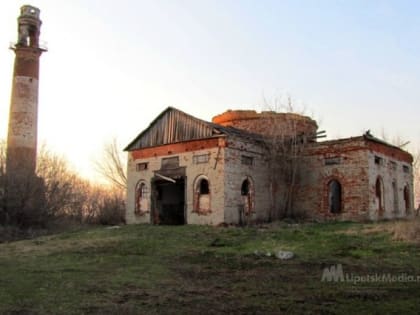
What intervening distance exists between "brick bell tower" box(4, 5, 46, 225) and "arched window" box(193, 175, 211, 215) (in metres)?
11.6

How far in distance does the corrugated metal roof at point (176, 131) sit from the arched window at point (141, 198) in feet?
7.49

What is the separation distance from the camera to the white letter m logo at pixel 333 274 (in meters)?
10.2

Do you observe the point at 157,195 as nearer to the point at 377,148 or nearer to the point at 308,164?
the point at 308,164

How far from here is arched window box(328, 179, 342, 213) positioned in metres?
24.6

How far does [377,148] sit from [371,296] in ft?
59.0

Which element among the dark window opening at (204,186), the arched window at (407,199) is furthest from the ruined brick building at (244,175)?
the arched window at (407,199)

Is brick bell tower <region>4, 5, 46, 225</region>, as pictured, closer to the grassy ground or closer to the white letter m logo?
the grassy ground

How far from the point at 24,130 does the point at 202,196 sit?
49.4 feet

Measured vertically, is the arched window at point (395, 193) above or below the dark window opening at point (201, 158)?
below

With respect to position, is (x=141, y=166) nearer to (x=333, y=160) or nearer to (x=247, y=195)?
(x=247, y=195)

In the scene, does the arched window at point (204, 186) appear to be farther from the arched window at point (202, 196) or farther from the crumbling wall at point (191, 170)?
the crumbling wall at point (191, 170)

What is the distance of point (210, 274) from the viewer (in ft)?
37.3

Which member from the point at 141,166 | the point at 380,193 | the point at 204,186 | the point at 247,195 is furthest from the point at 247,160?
the point at 380,193

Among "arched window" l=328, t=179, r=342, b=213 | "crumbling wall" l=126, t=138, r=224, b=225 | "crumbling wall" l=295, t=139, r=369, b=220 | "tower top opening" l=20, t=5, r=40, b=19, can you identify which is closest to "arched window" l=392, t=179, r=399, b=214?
"arched window" l=328, t=179, r=342, b=213
